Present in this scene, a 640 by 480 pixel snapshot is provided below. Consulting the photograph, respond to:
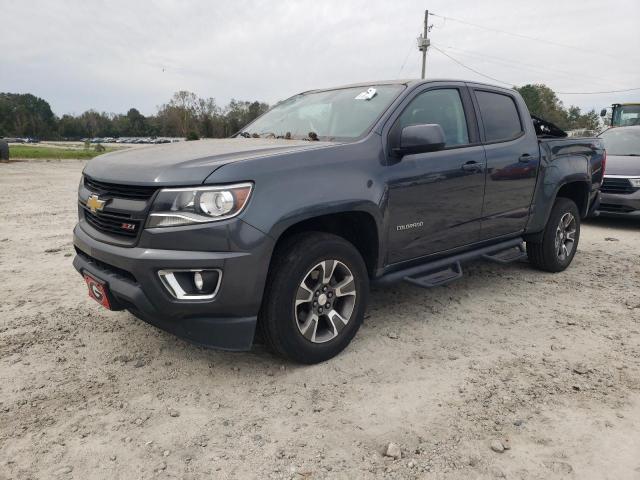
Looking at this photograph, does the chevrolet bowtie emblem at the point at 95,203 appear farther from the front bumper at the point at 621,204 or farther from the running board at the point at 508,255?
the front bumper at the point at 621,204

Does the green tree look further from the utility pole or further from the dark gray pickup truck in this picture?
the dark gray pickup truck

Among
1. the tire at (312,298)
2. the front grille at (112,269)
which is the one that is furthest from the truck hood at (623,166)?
the front grille at (112,269)

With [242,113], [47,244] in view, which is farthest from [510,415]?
[242,113]

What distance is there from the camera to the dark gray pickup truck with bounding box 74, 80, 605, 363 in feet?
8.33

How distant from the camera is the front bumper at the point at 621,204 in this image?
7.55 m

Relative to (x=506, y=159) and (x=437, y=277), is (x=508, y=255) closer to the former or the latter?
(x=506, y=159)

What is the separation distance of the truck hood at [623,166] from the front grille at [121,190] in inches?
307

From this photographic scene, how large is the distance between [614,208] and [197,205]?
7621 mm

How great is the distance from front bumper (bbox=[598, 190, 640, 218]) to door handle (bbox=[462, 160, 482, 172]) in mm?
Answer: 5140

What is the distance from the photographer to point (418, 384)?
283 cm

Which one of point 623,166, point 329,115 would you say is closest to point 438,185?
point 329,115

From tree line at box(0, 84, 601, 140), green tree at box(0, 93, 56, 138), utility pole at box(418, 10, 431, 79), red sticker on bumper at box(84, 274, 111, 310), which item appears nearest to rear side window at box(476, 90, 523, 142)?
red sticker on bumper at box(84, 274, 111, 310)

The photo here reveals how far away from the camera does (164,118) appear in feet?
267

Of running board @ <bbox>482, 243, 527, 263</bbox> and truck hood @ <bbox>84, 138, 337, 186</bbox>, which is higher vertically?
truck hood @ <bbox>84, 138, 337, 186</bbox>
